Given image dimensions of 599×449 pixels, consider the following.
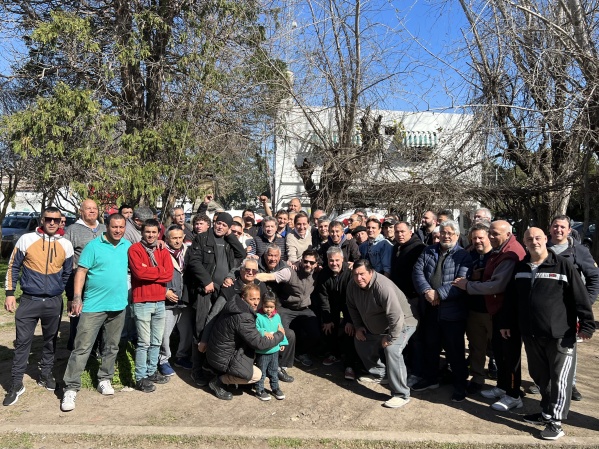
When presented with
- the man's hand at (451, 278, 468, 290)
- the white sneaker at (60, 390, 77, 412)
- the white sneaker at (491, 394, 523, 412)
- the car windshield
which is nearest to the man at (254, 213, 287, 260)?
the man's hand at (451, 278, 468, 290)

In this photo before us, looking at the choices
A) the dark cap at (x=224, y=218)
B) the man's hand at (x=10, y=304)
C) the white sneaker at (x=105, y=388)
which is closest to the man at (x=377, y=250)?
the dark cap at (x=224, y=218)

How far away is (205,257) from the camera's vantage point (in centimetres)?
593

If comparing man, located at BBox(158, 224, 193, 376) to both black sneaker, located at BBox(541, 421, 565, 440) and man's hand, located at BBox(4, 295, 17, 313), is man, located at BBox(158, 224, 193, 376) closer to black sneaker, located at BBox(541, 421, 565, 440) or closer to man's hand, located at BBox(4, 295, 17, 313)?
man's hand, located at BBox(4, 295, 17, 313)

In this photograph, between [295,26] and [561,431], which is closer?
[561,431]

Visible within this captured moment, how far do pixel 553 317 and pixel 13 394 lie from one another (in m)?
4.96

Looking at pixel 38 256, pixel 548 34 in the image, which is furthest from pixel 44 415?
pixel 548 34

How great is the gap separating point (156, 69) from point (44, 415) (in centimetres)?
790

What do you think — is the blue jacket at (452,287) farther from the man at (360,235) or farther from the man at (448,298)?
the man at (360,235)

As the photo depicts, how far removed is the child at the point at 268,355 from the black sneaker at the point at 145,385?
110 centimetres

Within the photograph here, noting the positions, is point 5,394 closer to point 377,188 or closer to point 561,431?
point 561,431

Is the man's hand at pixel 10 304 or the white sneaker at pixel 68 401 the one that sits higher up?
the man's hand at pixel 10 304

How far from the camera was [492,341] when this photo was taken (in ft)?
16.6

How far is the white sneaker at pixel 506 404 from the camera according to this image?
188 inches

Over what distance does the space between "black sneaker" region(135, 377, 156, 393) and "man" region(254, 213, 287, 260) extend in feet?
6.88
